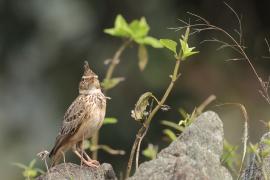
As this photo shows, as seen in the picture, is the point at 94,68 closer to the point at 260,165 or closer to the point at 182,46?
the point at 182,46

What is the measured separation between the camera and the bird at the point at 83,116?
7.71 meters

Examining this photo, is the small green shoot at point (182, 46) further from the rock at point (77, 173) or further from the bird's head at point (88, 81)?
the bird's head at point (88, 81)

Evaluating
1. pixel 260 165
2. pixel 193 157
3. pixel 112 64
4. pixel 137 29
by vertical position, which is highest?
pixel 137 29

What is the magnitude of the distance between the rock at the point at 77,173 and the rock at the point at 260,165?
0.92 meters

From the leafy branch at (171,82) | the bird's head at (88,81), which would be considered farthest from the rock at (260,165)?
the bird's head at (88,81)

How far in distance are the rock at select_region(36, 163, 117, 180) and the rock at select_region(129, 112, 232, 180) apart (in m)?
0.61

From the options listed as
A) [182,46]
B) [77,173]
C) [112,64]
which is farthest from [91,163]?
[182,46]

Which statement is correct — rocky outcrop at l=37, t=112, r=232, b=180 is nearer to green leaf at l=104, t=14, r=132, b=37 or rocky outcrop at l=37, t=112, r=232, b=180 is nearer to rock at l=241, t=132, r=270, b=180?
rock at l=241, t=132, r=270, b=180

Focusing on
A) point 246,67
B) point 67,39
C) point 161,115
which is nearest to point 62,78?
point 67,39

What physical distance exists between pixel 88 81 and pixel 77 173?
1179 mm

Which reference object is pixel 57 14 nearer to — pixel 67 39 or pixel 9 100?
pixel 67 39

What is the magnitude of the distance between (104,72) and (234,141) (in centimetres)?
259

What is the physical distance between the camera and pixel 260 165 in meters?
6.37

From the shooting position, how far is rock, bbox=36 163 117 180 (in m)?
6.55
